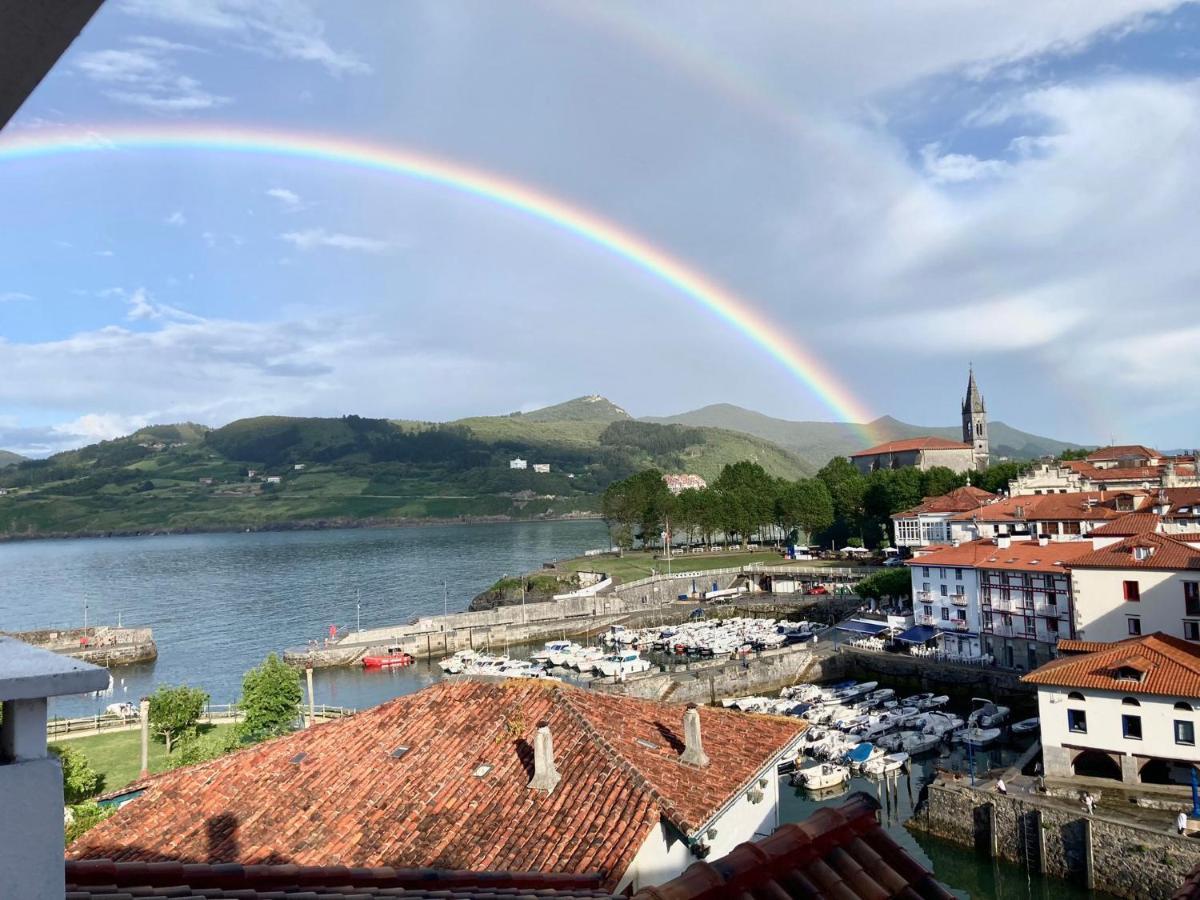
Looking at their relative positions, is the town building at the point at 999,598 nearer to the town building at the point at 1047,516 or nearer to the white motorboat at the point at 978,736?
the town building at the point at 1047,516

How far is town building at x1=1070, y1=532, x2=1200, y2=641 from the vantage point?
101ft

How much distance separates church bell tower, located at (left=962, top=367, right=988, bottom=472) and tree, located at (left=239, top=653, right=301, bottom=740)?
126m

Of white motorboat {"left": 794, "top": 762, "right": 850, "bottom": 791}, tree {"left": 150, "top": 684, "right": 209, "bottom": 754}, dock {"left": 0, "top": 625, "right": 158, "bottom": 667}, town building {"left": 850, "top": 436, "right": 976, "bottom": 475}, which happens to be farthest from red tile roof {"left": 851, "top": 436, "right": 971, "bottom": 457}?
tree {"left": 150, "top": 684, "right": 209, "bottom": 754}

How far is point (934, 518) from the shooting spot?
67062mm

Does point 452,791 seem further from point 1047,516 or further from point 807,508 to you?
point 807,508

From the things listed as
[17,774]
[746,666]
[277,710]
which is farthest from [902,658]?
[17,774]

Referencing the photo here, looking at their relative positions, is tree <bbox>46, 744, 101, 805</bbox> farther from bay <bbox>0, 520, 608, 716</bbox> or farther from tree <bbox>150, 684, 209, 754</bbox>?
tree <bbox>150, 684, 209, 754</bbox>

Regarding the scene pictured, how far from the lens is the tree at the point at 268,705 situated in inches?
1123

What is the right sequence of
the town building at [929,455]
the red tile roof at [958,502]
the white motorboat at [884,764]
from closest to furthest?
the white motorboat at [884,764] < the red tile roof at [958,502] < the town building at [929,455]

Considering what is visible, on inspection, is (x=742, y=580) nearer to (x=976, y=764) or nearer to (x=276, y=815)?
(x=976, y=764)

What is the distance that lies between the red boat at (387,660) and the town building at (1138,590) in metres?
44.5

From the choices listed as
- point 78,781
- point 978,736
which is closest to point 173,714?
point 78,781

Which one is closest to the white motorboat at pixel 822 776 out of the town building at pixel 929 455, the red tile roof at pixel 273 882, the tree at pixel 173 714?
the tree at pixel 173 714

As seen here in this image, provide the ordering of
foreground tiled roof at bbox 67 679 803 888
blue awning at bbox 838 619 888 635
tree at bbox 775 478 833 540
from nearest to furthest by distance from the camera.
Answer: foreground tiled roof at bbox 67 679 803 888, blue awning at bbox 838 619 888 635, tree at bbox 775 478 833 540
